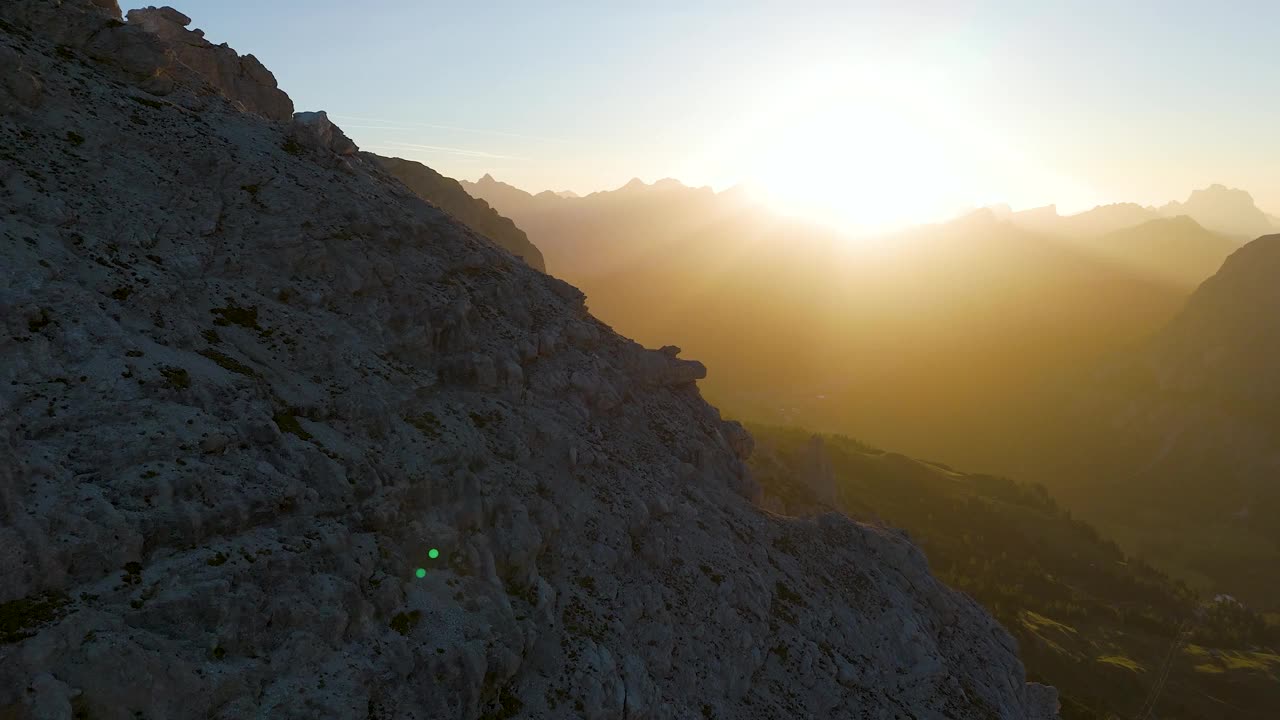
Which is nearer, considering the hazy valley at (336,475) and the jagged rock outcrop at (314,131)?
the hazy valley at (336,475)

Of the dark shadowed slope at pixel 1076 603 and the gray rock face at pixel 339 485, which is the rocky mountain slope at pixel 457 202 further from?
the gray rock face at pixel 339 485

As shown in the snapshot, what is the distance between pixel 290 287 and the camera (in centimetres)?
4544

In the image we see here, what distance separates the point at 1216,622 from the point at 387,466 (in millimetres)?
198609

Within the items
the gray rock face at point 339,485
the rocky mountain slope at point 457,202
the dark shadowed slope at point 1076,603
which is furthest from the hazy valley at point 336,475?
the rocky mountain slope at point 457,202

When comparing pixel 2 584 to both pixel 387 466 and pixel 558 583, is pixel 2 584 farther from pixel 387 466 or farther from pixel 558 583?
pixel 558 583

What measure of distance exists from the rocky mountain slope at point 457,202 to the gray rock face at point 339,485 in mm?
71605

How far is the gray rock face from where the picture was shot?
27.2 meters

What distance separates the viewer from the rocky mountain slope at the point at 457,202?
135000 mm

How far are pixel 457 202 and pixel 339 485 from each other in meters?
112

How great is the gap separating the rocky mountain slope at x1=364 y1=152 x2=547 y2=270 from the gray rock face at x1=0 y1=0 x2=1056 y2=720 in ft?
235

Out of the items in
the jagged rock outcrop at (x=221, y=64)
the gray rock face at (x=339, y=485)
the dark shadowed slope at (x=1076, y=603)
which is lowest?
the dark shadowed slope at (x=1076, y=603)

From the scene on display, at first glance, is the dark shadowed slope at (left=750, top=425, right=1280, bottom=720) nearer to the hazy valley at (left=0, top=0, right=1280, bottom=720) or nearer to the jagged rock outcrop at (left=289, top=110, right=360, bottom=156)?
the hazy valley at (left=0, top=0, right=1280, bottom=720)

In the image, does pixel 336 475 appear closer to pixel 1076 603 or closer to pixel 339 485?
pixel 339 485

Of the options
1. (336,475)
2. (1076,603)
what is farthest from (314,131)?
(1076,603)
